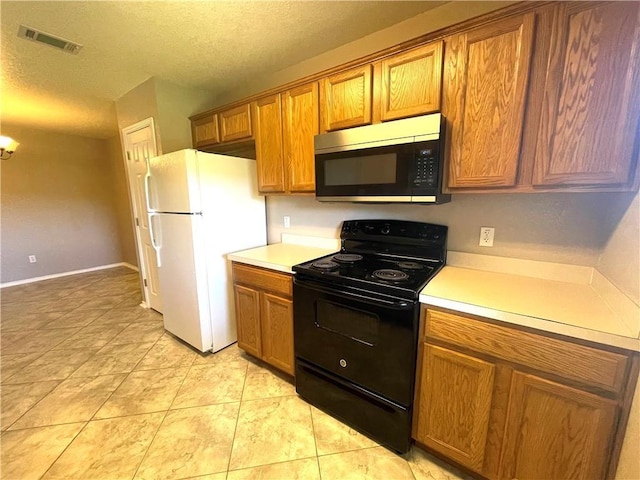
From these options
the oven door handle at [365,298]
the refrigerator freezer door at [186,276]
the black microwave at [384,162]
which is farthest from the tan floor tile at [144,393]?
the black microwave at [384,162]

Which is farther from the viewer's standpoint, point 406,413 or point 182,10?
point 182,10

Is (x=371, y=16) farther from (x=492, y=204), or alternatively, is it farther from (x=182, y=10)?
(x=492, y=204)

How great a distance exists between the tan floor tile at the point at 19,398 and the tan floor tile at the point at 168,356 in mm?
585

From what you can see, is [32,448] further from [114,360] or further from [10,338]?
[10,338]

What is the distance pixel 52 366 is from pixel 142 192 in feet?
5.90

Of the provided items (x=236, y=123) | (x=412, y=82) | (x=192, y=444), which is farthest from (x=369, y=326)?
(x=236, y=123)

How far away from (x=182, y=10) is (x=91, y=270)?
17.8ft

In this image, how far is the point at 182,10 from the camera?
1563 mm

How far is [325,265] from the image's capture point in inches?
65.4

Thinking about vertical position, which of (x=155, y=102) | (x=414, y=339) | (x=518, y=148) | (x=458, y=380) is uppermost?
(x=155, y=102)

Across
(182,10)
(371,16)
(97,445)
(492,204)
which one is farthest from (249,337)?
(371,16)

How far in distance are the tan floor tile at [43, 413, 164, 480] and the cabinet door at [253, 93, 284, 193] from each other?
1812mm

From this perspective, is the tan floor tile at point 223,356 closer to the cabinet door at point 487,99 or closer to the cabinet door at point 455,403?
the cabinet door at point 455,403

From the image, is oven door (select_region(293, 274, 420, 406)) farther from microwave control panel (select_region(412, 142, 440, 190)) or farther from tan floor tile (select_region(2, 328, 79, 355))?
tan floor tile (select_region(2, 328, 79, 355))
